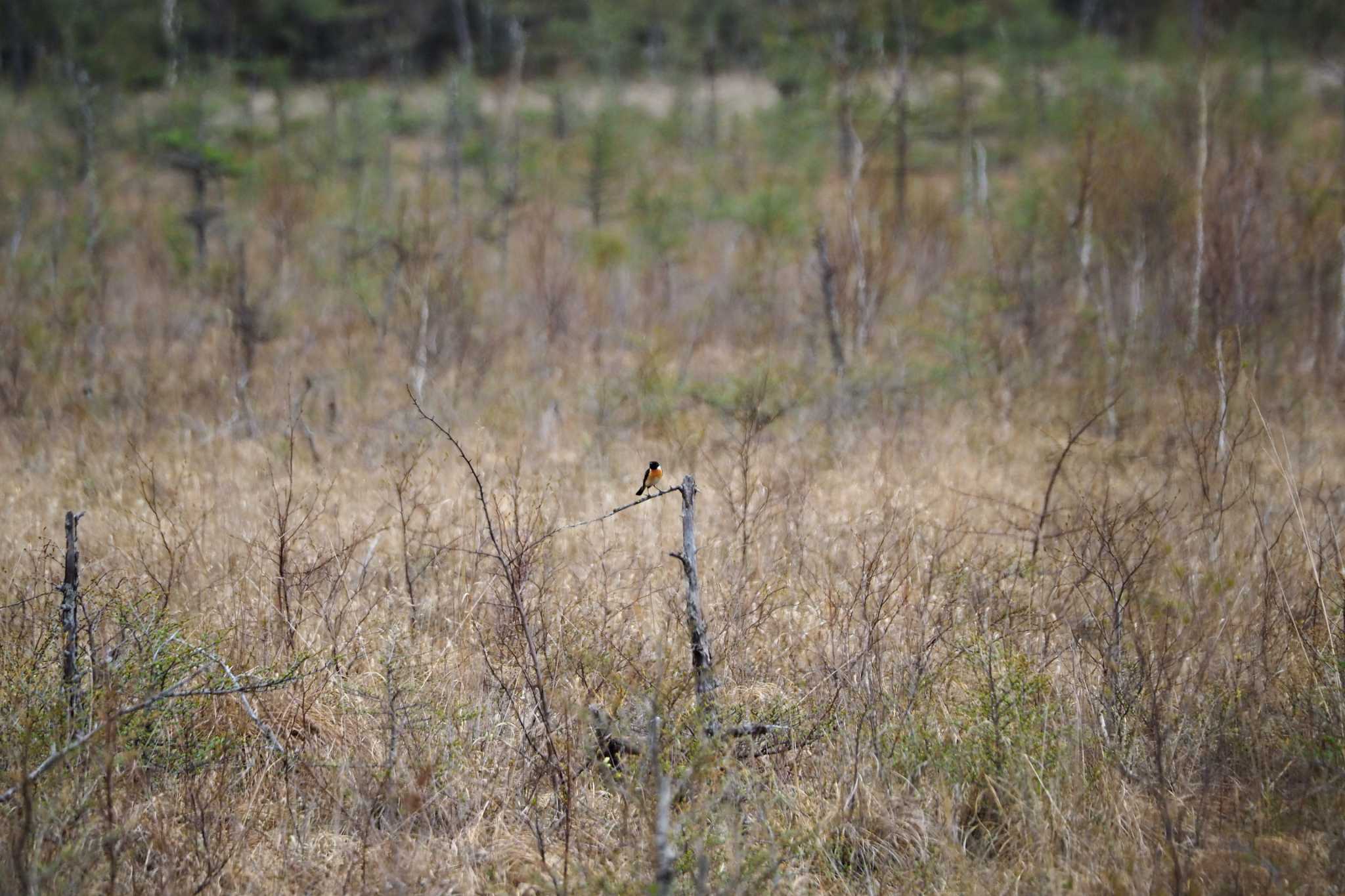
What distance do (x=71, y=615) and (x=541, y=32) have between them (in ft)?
139

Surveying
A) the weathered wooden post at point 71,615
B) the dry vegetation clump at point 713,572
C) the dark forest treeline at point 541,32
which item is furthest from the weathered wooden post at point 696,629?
the dark forest treeline at point 541,32

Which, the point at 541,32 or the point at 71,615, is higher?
the point at 541,32

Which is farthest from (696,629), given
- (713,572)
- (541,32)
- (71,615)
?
(541,32)

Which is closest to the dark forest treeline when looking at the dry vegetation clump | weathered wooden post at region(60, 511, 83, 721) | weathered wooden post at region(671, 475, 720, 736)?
the dry vegetation clump

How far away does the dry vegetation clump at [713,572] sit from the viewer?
2965 millimetres

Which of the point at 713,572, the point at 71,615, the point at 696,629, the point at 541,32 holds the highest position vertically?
the point at 541,32

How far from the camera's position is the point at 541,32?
4075 centimetres

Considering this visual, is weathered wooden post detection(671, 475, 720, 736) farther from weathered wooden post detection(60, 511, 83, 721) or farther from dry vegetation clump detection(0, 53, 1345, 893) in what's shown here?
weathered wooden post detection(60, 511, 83, 721)

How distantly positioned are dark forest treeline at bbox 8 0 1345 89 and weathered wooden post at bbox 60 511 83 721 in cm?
1845

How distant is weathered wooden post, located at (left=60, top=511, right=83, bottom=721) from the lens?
312 centimetres

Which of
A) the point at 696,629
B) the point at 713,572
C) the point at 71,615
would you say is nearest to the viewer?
the point at 71,615

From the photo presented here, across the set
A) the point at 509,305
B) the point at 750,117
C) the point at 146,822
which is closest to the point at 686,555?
the point at 146,822

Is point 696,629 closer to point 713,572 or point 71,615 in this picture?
point 713,572

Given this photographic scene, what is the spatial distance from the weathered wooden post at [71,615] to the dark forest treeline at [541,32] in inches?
A: 726
